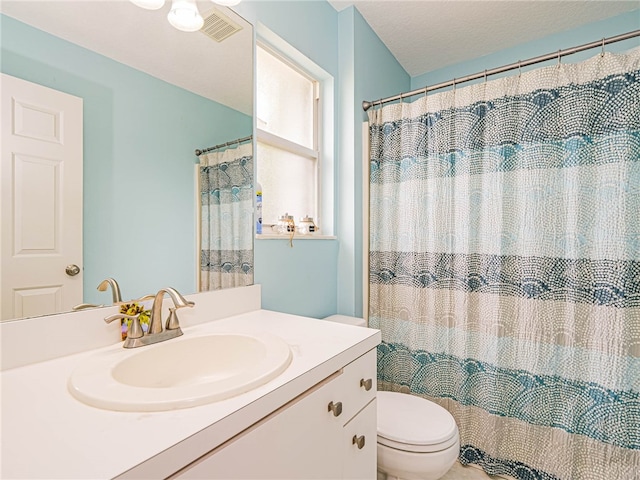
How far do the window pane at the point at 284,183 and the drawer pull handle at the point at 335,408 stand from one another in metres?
0.93

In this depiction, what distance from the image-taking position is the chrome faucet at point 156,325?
88 cm

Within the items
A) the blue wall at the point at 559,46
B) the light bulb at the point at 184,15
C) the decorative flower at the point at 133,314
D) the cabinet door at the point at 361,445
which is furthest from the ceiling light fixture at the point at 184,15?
the blue wall at the point at 559,46

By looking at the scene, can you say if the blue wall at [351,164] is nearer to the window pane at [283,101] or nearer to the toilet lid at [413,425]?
the window pane at [283,101]

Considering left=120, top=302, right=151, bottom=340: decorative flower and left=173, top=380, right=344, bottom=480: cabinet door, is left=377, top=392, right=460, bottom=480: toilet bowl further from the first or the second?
left=120, top=302, right=151, bottom=340: decorative flower

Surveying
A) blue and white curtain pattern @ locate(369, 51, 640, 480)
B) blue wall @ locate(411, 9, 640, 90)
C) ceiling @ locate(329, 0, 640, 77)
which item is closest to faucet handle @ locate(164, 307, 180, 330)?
blue and white curtain pattern @ locate(369, 51, 640, 480)

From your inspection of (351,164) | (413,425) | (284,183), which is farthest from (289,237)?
(413,425)

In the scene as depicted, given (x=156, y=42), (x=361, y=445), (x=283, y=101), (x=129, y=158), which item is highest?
(x=283, y=101)

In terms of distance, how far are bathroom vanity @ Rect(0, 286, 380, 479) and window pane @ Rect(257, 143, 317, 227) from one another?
71 centimetres

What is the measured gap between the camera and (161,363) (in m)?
0.88

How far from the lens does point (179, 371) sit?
920 mm

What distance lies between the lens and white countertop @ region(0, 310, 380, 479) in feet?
1.40

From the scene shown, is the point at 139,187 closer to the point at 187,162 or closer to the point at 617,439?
the point at 187,162

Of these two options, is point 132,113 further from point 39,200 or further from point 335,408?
point 335,408

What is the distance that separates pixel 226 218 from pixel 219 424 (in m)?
0.85
